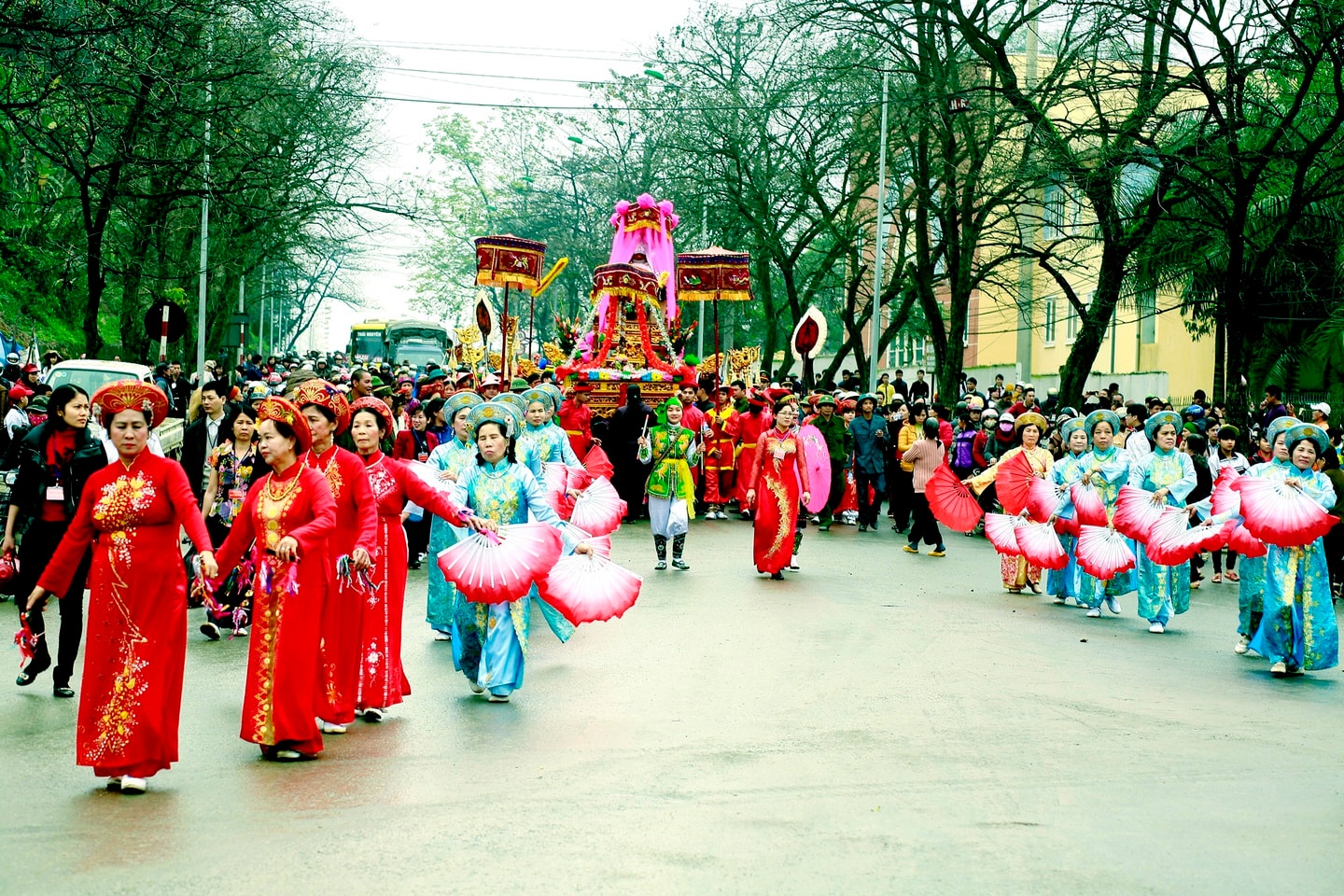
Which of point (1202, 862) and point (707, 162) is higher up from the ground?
point (707, 162)

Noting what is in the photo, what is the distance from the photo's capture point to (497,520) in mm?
9070

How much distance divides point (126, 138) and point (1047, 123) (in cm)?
1306

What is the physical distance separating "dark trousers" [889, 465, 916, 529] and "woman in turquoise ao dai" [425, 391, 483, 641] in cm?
1016

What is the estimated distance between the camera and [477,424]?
913 centimetres

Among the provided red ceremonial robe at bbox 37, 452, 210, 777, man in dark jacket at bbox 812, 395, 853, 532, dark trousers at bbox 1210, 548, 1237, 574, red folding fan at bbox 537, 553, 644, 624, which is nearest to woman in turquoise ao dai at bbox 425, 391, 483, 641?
red folding fan at bbox 537, 553, 644, 624

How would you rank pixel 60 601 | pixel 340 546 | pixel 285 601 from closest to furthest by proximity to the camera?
pixel 285 601, pixel 340 546, pixel 60 601

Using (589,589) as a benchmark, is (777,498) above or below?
above

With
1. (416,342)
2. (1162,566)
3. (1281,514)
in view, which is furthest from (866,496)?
(416,342)

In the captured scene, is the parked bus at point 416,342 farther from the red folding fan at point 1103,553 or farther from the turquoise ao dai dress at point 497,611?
the turquoise ao dai dress at point 497,611

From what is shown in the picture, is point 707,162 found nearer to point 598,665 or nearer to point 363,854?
point 598,665

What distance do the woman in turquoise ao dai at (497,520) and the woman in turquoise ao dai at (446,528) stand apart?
1.68m

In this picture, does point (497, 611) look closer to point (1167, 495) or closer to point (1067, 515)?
point (1167, 495)

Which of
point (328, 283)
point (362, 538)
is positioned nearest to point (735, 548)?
point (362, 538)

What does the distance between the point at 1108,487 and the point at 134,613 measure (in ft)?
28.7
